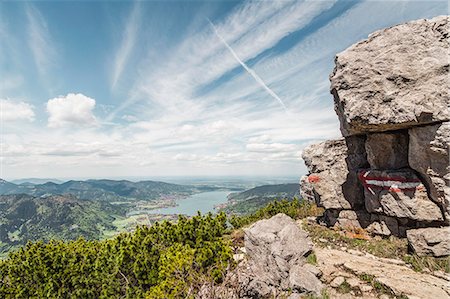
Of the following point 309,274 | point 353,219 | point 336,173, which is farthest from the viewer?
point 336,173

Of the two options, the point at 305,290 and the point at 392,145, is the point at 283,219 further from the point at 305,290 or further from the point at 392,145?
the point at 392,145

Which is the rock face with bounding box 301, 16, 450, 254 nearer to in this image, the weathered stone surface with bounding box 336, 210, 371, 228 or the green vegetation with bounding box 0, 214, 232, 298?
the weathered stone surface with bounding box 336, 210, 371, 228

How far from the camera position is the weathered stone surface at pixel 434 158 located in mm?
9344

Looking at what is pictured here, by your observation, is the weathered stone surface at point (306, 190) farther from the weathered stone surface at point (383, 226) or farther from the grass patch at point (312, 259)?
the grass patch at point (312, 259)

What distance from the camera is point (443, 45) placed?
398 inches

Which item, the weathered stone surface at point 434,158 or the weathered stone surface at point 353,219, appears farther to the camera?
the weathered stone surface at point 353,219

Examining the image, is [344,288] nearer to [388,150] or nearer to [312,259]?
[312,259]

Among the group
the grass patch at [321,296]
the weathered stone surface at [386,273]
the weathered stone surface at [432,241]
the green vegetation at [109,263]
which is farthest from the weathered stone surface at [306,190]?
the grass patch at [321,296]

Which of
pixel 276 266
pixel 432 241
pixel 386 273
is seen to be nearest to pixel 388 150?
pixel 432 241

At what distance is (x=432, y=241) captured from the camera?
9.37 m

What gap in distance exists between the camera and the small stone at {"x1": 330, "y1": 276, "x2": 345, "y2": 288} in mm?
8212

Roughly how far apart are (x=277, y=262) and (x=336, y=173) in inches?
326

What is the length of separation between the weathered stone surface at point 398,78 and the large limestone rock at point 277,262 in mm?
6160

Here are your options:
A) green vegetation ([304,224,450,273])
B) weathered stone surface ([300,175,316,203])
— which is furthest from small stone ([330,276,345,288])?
weathered stone surface ([300,175,316,203])
